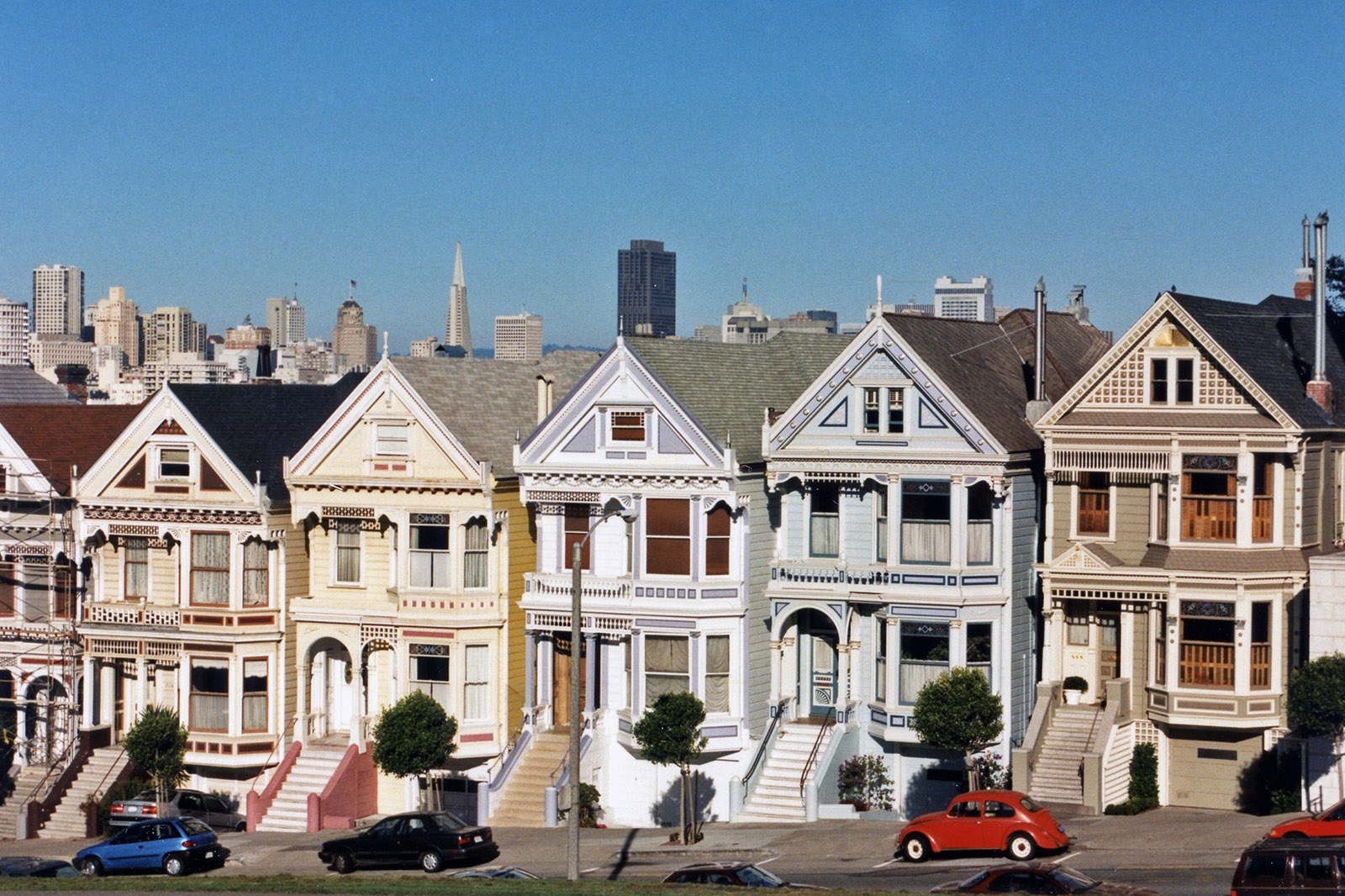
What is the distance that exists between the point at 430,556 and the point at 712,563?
300 inches

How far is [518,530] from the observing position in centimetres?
4853

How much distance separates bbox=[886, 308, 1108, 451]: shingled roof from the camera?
43.8 m

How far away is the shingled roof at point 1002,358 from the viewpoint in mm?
43844

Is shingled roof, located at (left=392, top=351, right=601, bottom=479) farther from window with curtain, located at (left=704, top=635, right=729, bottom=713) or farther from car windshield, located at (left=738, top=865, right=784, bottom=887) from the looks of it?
car windshield, located at (left=738, top=865, right=784, bottom=887)

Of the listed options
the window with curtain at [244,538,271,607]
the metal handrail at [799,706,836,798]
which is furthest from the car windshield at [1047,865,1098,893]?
the window with curtain at [244,538,271,607]

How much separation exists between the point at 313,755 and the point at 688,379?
1357 centimetres

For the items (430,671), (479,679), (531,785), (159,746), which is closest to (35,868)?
(159,746)

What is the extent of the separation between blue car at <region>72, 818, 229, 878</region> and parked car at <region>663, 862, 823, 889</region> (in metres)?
12.8

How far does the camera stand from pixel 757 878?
33031 millimetres

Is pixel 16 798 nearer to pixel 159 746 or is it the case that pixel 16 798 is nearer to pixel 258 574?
pixel 159 746

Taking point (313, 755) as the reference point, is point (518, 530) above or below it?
above

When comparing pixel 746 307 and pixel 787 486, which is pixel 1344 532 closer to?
pixel 787 486

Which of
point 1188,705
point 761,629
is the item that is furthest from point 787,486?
point 1188,705

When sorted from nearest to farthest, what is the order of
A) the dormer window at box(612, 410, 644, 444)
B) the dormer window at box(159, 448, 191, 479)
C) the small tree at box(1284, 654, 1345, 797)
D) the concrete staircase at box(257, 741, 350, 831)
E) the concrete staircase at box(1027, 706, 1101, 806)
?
1. the small tree at box(1284, 654, 1345, 797)
2. the concrete staircase at box(1027, 706, 1101, 806)
3. the dormer window at box(612, 410, 644, 444)
4. the concrete staircase at box(257, 741, 350, 831)
5. the dormer window at box(159, 448, 191, 479)
